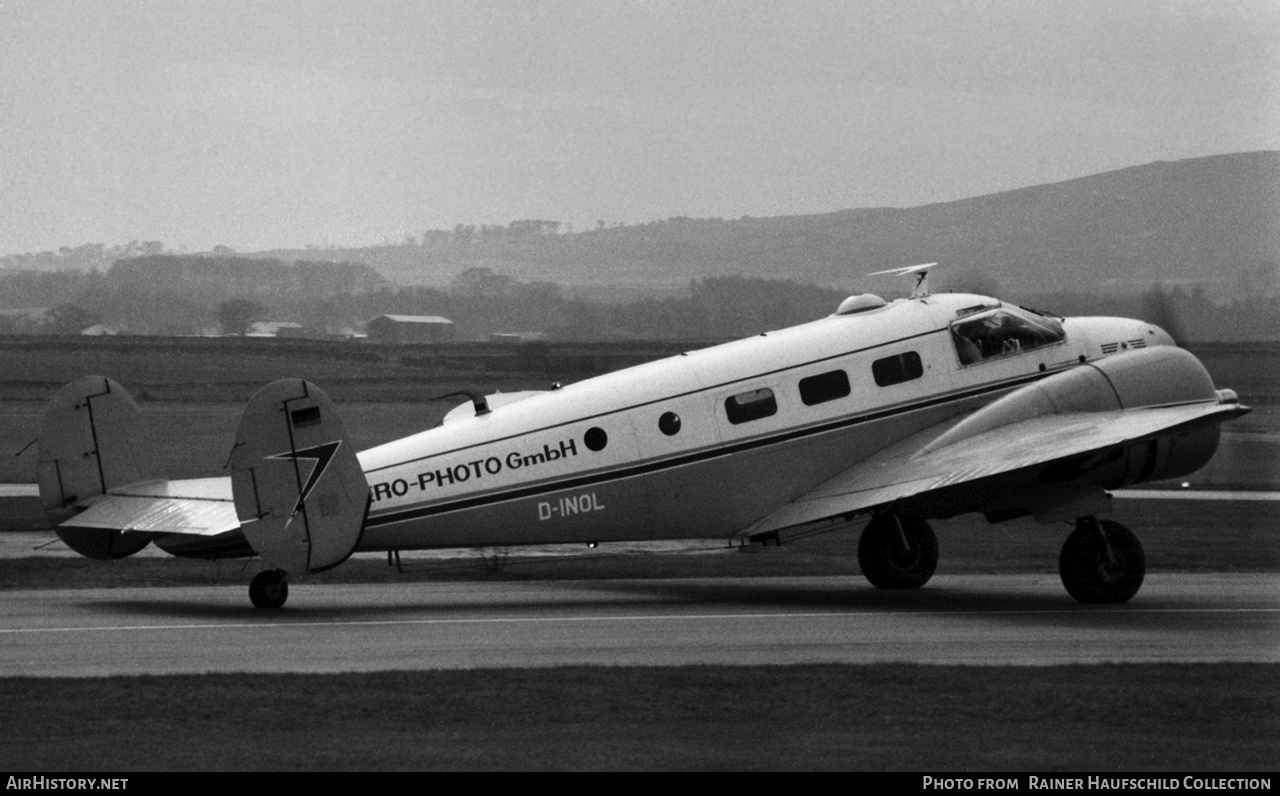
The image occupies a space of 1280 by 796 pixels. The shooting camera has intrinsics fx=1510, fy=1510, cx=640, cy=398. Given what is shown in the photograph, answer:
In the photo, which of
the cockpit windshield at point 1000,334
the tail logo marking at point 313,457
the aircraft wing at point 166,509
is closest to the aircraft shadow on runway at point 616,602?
the aircraft wing at point 166,509

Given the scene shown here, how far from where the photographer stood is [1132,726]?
13.4 m

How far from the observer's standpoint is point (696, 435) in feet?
70.6

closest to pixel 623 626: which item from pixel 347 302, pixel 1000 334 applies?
pixel 1000 334

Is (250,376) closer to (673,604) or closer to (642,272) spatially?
(642,272)

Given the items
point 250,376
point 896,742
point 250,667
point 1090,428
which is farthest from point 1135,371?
point 250,376

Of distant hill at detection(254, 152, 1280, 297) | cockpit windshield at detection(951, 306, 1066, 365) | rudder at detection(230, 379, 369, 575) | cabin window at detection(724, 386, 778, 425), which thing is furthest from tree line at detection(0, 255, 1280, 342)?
rudder at detection(230, 379, 369, 575)

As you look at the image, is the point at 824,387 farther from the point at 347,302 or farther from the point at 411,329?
the point at 347,302

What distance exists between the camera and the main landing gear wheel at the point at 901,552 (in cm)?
2273

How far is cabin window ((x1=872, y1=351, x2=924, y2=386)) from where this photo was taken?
22.1m

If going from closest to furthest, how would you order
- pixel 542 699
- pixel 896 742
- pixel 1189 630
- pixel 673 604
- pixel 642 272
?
pixel 896 742, pixel 542 699, pixel 1189 630, pixel 673 604, pixel 642 272

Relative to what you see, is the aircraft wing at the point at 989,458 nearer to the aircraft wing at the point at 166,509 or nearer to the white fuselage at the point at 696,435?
the white fuselage at the point at 696,435

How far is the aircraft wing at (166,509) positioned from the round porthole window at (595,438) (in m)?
4.88

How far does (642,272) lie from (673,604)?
92.8 ft
